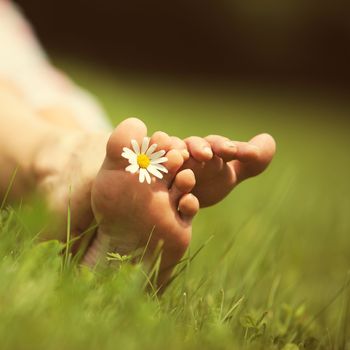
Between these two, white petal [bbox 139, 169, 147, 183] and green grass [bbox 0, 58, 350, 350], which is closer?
green grass [bbox 0, 58, 350, 350]

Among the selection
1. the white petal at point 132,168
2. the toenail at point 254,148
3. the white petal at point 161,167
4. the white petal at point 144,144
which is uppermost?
the toenail at point 254,148

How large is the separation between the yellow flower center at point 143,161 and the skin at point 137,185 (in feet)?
0.07

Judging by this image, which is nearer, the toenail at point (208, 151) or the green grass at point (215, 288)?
the green grass at point (215, 288)

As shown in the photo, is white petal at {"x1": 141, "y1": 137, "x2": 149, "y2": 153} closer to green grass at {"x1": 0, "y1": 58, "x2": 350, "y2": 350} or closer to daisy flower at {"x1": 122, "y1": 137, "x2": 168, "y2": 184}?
daisy flower at {"x1": 122, "y1": 137, "x2": 168, "y2": 184}

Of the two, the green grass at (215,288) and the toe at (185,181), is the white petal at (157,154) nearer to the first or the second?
the toe at (185,181)

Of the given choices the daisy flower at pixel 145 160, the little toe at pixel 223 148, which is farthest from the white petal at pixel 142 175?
the little toe at pixel 223 148

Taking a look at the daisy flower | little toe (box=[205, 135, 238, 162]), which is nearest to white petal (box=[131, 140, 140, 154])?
the daisy flower

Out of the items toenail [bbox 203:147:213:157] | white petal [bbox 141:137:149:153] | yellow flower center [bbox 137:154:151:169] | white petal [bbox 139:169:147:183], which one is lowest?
white petal [bbox 139:169:147:183]

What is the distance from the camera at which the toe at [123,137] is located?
0.89 meters

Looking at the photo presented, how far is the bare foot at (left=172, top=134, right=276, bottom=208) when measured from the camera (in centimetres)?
93

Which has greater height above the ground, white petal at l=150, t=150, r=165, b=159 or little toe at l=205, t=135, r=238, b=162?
little toe at l=205, t=135, r=238, b=162

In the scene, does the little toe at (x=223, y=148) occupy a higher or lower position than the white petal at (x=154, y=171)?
higher

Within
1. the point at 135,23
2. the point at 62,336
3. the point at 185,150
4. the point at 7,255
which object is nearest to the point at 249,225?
the point at 185,150

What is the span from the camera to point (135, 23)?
975 cm
